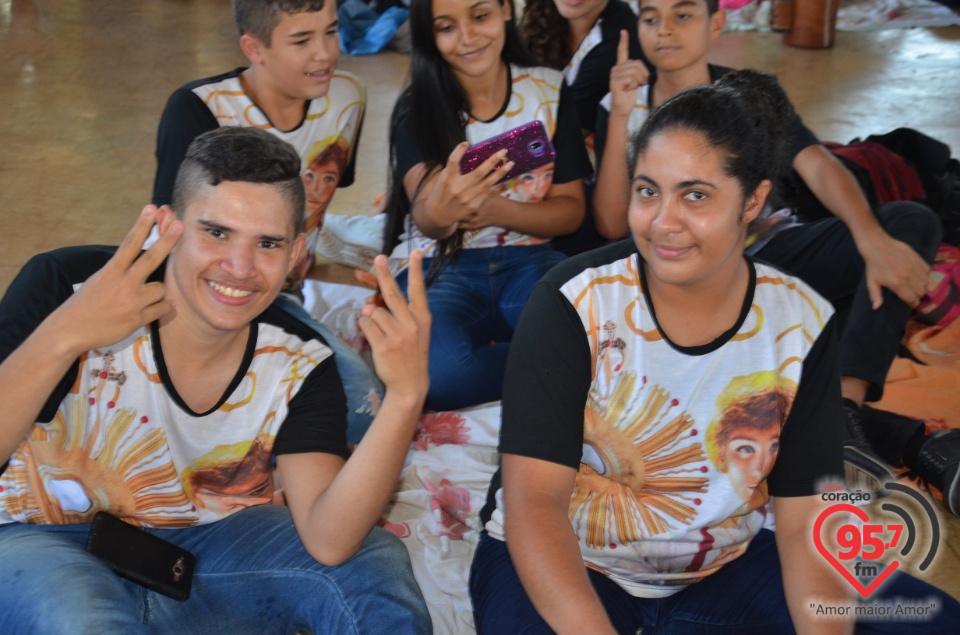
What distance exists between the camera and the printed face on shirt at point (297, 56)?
241cm

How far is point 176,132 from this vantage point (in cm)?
233

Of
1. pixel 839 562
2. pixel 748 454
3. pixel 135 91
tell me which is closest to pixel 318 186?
pixel 748 454

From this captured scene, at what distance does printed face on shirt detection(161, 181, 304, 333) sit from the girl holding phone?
74cm

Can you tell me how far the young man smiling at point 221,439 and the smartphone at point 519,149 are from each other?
0.70 m

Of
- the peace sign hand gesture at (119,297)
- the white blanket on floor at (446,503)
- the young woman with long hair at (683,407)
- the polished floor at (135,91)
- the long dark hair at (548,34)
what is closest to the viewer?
the peace sign hand gesture at (119,297)

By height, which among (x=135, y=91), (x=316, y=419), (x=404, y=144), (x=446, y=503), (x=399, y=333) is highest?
(x=399, y=333)

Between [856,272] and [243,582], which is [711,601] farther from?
[856,272]

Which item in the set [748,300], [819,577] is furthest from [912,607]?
[748,300]

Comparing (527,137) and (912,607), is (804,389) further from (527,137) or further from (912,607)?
(527,137)

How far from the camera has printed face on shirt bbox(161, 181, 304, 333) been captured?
62.7 inches

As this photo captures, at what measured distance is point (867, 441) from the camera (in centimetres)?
231

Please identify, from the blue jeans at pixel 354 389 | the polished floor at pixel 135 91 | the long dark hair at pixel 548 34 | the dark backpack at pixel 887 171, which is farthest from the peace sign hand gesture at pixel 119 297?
the dark backpack at pixel 887 171

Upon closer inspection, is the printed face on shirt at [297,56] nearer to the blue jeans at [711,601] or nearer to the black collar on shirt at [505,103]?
the black collar on shirt at [505,103]

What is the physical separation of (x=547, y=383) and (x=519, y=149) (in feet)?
3.47
